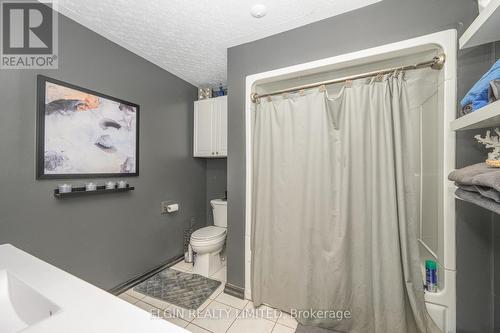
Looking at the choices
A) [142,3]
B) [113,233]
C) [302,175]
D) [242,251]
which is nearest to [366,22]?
[302,175]

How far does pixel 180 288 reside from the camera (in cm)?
187

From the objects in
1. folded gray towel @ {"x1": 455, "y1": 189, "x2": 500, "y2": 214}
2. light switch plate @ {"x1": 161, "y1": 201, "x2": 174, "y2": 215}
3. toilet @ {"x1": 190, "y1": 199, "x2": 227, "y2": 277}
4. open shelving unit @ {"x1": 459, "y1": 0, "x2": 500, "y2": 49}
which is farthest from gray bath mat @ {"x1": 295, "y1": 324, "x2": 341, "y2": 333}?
open shelving unit @ {"x1": 459, "y1": 0, "x2": 500, "y2": 49}

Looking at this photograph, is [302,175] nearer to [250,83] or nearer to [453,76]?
[250,83]

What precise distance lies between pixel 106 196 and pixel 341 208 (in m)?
1.93

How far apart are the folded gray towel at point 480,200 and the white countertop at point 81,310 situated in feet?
3.67

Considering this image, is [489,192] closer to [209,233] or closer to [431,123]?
[431,123]

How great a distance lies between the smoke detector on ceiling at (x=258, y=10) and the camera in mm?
1346

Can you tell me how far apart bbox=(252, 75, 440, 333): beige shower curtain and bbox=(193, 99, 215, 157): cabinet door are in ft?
3.24

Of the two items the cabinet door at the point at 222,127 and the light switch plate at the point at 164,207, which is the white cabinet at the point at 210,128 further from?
the light switch plate at the point at 164,207

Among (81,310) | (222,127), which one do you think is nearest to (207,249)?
(222,127)

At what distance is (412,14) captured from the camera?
1.24 meters

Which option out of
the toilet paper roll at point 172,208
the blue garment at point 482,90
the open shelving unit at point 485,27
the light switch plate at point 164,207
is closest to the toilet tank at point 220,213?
the toilet paper roll at point 172,208

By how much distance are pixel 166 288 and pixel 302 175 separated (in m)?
1.67

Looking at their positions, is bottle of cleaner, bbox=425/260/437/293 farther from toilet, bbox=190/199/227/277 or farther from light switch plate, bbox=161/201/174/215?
light switch plate, bbox=161/201/174/215
